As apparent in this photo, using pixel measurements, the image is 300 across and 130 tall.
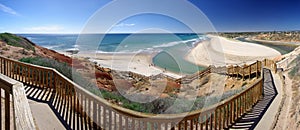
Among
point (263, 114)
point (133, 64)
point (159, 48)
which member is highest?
point (159, 48)

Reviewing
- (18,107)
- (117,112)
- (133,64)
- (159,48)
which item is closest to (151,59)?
(159,48)

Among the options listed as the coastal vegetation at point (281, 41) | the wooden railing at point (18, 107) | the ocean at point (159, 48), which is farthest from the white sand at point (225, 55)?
the wooden railing at point (18, 107)

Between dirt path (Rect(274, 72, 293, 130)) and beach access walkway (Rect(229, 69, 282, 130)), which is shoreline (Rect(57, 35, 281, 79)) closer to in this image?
beach access walkway (Rect(229, 69, 282, 130))

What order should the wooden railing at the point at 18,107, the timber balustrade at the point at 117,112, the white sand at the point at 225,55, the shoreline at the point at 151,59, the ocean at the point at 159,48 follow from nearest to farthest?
the wooden railing at the point at 18,107 → the timber balustrade at the point at 117,112 → the ocean at the point at 159,48 → the shoreline at the point at 151,59 → the white sand at the point at 225,55

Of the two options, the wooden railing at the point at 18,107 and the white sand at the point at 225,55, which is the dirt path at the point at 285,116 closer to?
the wooden railing at the point at 18,107

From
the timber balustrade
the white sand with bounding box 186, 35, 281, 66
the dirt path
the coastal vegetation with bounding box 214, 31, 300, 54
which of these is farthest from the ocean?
the coastal vegetation with bounding box 214, 31, 300, 54

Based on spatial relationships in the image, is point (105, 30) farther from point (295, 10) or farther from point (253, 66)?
point (295, 10)

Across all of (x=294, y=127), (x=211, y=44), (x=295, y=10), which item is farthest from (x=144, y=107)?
(x=211, y=44)

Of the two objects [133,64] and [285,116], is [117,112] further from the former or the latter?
[133,64]

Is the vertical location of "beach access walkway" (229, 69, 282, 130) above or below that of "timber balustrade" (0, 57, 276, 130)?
below
